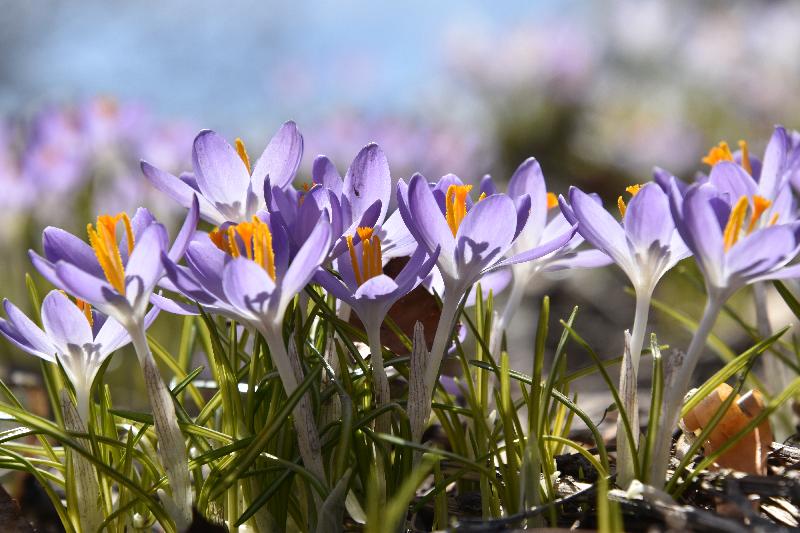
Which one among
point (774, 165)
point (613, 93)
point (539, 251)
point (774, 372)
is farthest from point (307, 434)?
point (613, 93)

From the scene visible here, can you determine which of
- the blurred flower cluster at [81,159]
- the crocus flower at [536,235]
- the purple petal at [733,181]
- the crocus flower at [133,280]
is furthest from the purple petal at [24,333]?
the blurred flower cluster at [81,159]

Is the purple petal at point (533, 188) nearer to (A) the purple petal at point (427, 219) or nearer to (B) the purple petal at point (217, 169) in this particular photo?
(A) the purple petal at point (427, 219)

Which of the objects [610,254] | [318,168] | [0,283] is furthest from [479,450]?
[0,283]

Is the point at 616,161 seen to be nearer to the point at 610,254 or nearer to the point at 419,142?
the point at 419,142

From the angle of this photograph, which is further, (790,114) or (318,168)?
(790,114)

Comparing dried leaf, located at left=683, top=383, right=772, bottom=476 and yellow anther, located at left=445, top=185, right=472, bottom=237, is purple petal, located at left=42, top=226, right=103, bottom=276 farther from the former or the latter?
dried leaf, located at left=683, top=383, right=772, bottom=476

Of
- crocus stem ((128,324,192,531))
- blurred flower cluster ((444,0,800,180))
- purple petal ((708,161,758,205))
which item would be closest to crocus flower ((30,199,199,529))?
crocus stem ((128,324,192,531))
